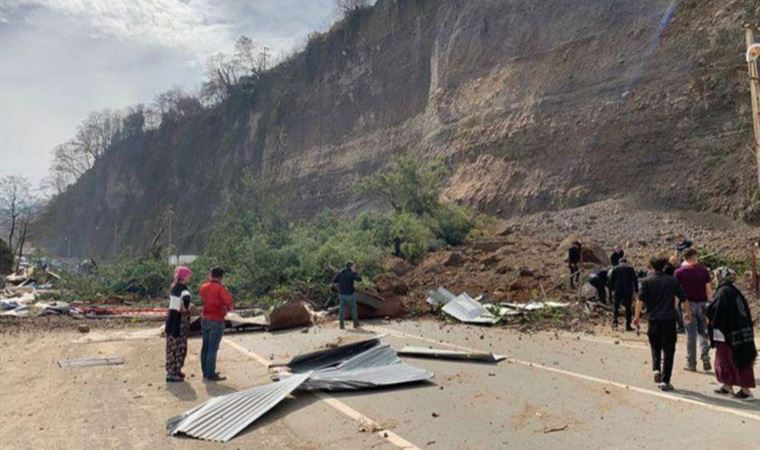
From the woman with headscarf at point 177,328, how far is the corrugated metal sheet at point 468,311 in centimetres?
717

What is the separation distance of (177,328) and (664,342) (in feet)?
21.8

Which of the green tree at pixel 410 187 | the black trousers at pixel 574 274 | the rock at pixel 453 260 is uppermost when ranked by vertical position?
the green tree at pixel 410 187

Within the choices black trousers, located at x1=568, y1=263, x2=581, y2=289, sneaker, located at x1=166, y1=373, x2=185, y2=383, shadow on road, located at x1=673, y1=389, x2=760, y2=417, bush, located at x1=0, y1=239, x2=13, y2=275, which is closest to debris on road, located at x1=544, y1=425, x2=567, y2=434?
shadow on road, located at x1=673, y1=389, x2=760, y2=417

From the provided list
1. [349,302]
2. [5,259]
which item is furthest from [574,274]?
[5,259]

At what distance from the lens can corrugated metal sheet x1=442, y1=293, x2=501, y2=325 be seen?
13.9 meters

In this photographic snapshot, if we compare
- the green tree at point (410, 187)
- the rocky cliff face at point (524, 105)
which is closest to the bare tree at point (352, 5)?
the rocky cliff face at point (524, 105)

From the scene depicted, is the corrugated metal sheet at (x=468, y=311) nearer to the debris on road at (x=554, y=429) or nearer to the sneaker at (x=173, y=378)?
the sneaker at (x=173, y=378)

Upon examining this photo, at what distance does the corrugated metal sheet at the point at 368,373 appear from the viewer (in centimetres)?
758

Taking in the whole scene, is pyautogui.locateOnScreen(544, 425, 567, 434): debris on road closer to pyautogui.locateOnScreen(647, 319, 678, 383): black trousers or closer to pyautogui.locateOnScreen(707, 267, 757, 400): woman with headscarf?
pyautogui.locateOnScreen(647, 319, 678, 383): black trousers

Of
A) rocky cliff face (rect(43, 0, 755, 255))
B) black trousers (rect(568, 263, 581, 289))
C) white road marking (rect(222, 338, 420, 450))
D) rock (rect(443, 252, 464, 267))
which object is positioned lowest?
white road marking (rect(222, 338, 420, 450))

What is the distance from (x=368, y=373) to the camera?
314 inches

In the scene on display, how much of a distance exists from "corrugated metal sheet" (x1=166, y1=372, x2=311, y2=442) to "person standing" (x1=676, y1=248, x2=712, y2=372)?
17.9 feet

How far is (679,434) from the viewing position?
550 cm

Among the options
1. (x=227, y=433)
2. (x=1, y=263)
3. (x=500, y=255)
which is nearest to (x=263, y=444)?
(x=227, y=433)
